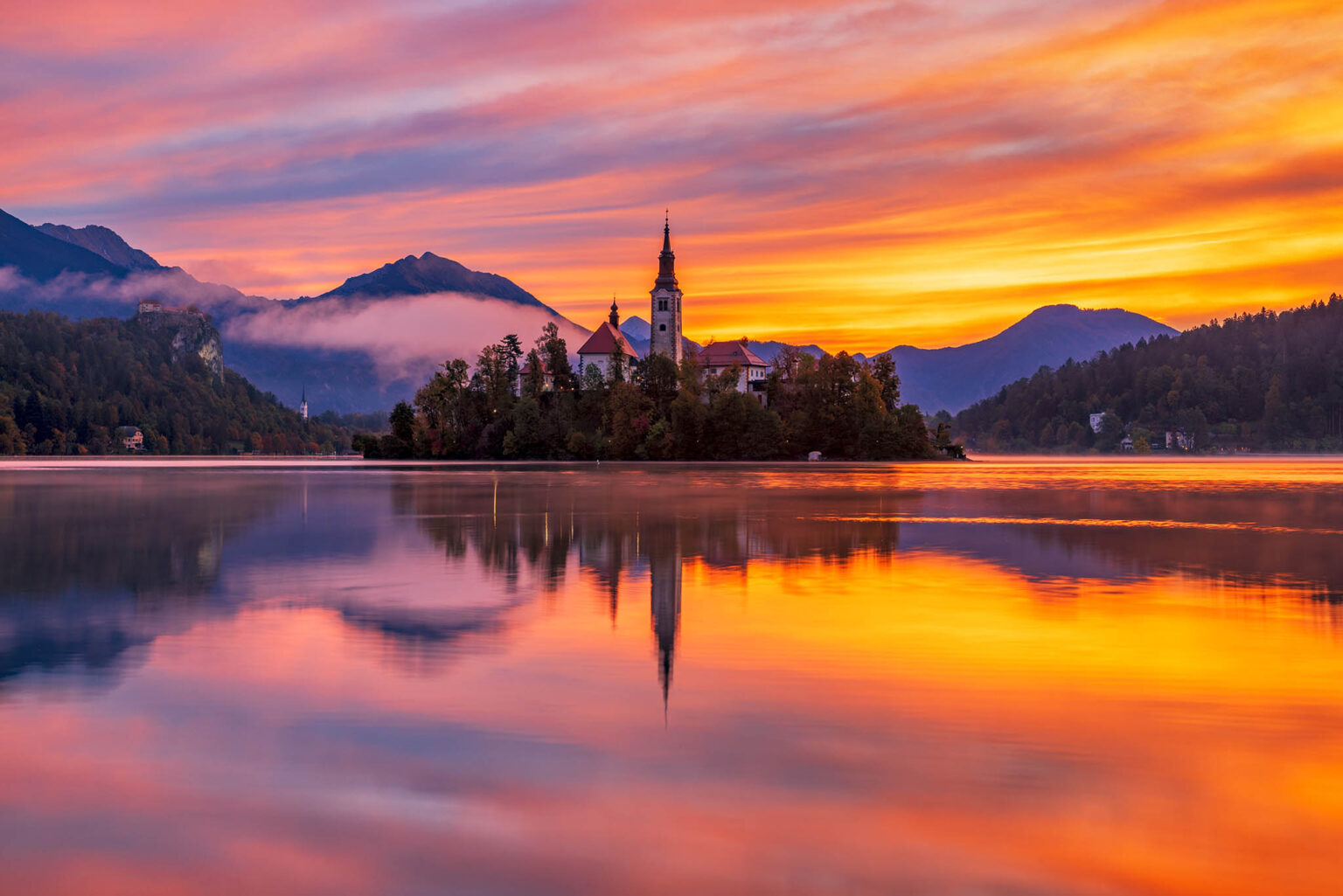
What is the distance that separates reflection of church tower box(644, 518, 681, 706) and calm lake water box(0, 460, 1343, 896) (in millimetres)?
134

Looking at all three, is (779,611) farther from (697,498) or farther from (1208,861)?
(697,498)

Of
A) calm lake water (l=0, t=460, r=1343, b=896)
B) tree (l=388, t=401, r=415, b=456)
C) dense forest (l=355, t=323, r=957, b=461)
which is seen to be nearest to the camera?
calm lake water (l=0, t=460, r=1343, b=896)

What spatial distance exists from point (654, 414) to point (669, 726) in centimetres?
15752

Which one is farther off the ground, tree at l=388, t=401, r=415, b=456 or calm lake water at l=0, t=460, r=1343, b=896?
tree at l=388, t=401, r=415, b=456

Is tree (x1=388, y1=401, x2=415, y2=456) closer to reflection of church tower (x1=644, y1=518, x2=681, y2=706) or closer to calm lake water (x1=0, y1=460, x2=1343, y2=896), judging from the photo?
reflection of church tower (x1=644, y1=518, x2=681, y2=706)

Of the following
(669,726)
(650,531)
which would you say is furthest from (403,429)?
(669,726)

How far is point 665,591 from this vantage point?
2364 cm

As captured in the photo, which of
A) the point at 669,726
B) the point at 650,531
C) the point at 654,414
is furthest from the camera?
the point at 654,414

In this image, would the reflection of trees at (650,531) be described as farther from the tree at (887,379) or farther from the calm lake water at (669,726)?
the tree at (887,379)

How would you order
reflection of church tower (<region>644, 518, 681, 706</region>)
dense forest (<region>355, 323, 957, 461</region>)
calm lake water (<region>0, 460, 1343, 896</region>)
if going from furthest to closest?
dense forest (<region>355, 323, 957, 461</region>)
reflection of church tower (<region>644, 518, 681, 706</region>)
calm lake water (<region>0, 460, 1343, 896</region>)

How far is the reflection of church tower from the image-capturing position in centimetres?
1617

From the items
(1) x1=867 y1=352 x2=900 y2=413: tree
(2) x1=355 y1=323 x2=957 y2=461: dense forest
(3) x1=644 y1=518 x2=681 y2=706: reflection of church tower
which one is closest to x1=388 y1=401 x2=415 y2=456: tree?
(2) x1=355 y1=323 x2=957 y2=461: dense forest

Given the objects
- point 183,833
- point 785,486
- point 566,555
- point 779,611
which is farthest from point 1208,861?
point 785,486

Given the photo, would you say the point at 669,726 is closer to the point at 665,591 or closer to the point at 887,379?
the point at 665,591
